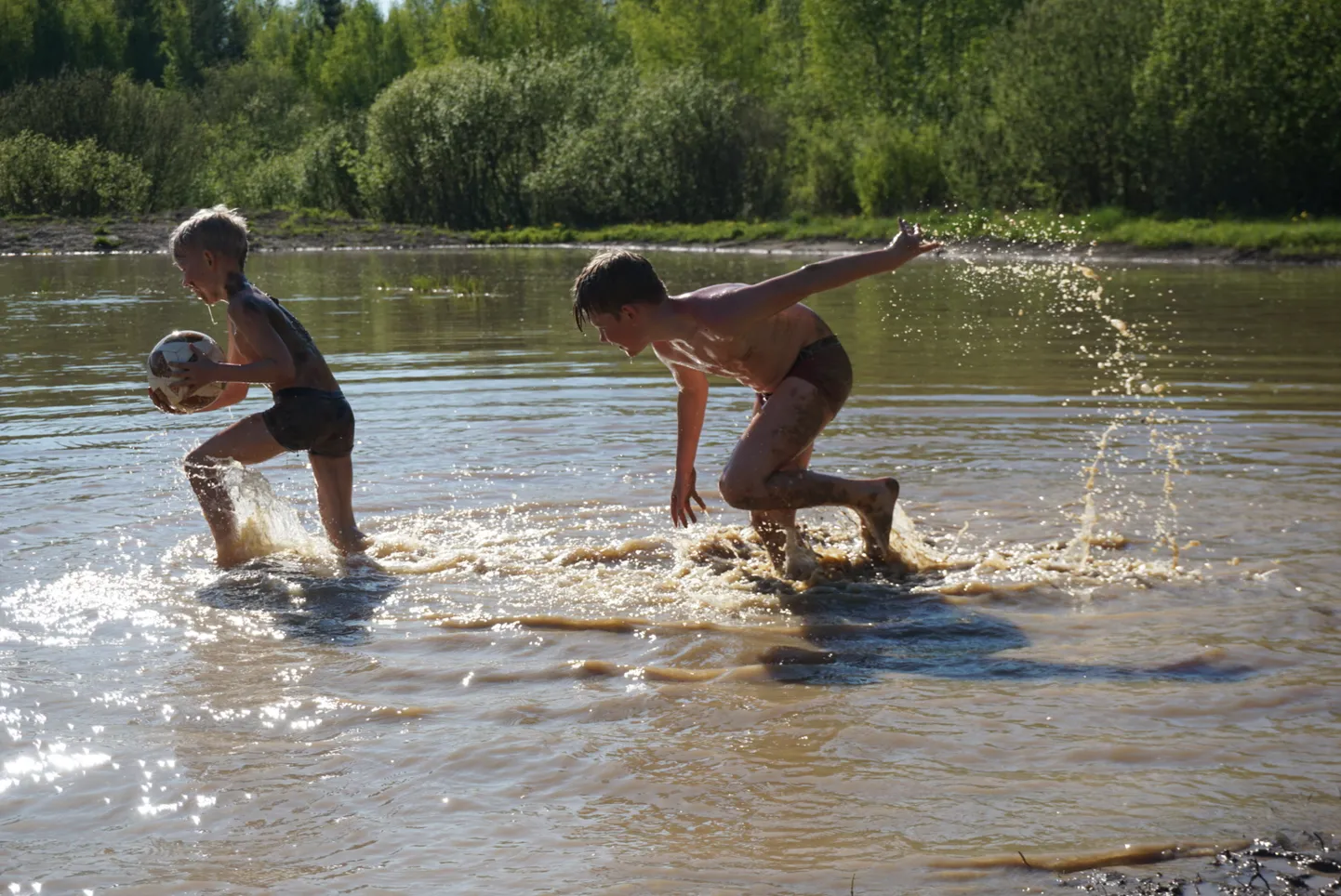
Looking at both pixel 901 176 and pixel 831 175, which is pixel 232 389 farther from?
pixel 831 175

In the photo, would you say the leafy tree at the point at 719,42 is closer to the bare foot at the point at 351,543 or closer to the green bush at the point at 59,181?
the green bush at the point at 59,181

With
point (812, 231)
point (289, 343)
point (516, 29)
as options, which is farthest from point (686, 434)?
point (516, 29)

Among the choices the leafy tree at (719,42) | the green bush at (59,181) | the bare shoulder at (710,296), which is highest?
the leafy tree at (719,42)

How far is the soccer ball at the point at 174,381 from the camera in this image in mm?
7254

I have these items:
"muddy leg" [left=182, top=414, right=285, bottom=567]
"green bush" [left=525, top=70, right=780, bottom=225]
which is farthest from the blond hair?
"green bush" [left=525, top=70, right=780, bottom=225]

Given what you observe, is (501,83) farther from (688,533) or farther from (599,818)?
(599,818)

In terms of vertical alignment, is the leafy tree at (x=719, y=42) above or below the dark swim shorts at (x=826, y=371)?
above

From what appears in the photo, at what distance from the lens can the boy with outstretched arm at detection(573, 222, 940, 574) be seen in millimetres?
6141

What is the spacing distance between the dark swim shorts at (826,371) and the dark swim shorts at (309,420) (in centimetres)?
210

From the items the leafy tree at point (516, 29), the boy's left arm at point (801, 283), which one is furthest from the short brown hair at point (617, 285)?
the leafy tree at point (516, 29)

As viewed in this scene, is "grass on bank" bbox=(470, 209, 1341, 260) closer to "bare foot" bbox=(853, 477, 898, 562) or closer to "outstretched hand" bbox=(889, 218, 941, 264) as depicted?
"bare foot" bbox=(853, 477, 898, 562)

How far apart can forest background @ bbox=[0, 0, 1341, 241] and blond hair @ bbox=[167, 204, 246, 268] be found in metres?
28.0

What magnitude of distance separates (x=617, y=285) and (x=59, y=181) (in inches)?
2090

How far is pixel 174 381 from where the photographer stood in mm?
7176
